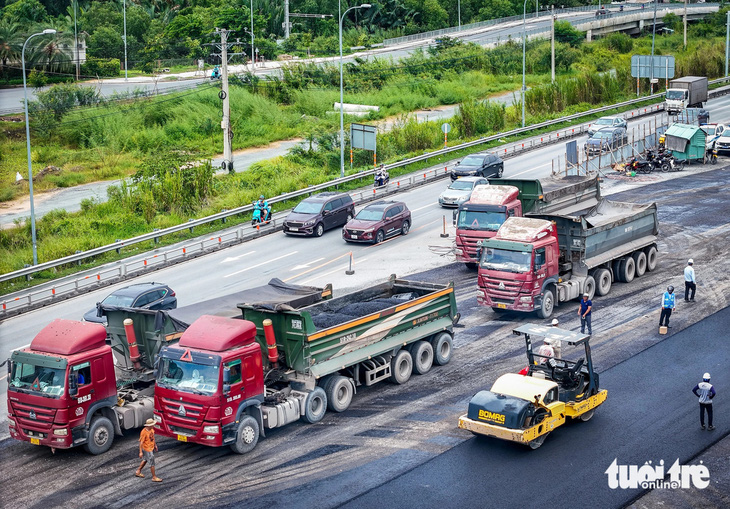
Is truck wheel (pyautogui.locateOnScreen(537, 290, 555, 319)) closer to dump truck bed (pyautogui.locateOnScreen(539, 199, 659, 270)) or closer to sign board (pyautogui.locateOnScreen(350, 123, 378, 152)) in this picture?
dump truck bed (pyautogui.locateOnScreen(539, 199, 659, 270))

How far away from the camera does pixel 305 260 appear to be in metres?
37.3

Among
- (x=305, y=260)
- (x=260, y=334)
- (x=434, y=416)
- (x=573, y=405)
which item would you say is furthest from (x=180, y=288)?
(x=573, y=405)

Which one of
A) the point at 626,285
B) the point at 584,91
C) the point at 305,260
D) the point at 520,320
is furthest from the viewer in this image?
the point at 584,91

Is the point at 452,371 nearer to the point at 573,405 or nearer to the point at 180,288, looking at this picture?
the point at 573,405

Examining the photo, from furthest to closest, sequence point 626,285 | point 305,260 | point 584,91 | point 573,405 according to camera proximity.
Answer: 1. point 584,91
2. point 305,260
3. point 626,285
4. point 573,405

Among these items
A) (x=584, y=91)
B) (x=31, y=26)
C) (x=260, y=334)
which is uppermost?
(x=31, y=26)

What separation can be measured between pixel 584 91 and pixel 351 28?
145ft

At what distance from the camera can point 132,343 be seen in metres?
22.0

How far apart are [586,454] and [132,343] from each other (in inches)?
441

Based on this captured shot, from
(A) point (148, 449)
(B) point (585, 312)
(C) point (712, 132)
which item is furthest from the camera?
(C) point (712, 132)

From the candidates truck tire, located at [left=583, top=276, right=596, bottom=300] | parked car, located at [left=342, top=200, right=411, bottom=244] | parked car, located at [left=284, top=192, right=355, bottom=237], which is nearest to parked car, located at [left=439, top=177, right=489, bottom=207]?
parked car, located at [left=342, top=200, right=411, bottom=244]

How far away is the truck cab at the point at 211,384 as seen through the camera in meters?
18.9

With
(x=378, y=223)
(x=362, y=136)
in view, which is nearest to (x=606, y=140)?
(x=362, y=136)

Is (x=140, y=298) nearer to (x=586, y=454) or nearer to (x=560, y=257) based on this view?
(x=560, y=257)
